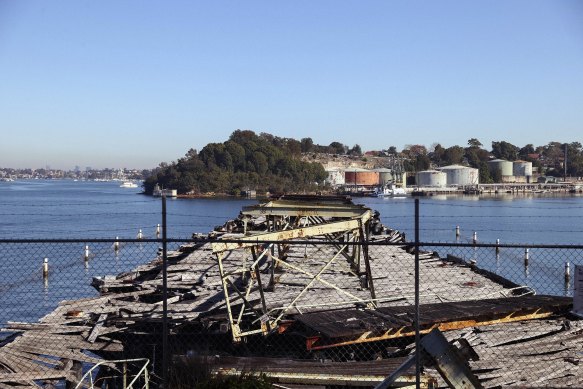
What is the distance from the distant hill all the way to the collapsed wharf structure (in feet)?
428

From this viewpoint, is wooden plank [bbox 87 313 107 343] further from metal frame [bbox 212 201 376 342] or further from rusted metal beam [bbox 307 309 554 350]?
rusted metal beam [bbox 307 309 554 350]

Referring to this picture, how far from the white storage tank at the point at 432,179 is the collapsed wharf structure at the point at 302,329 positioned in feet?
567

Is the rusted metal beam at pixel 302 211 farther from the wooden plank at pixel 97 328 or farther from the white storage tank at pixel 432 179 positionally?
the white storage tank at pixel 432 179

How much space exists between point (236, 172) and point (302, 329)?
15447cm

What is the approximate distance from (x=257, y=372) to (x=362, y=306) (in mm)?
7644

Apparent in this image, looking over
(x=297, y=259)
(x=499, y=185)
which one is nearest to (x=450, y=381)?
(x=297, y=259)

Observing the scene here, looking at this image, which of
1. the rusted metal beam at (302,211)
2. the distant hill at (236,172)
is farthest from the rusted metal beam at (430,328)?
the distant hill at (236,172)

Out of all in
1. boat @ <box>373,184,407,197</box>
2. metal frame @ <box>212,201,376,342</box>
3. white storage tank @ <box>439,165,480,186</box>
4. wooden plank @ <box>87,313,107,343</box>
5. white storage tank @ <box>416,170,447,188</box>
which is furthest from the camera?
white storage tank @ <box>439,165,480,186</box>

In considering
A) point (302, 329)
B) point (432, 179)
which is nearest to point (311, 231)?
point (302, 329)

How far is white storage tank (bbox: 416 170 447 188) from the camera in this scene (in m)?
191

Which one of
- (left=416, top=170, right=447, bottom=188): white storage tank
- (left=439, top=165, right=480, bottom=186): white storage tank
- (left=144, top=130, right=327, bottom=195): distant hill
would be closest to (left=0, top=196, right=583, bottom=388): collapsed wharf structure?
(left=144, top=130, right=327, bottom=195): distant hill

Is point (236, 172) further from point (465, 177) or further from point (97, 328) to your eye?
point (97, 328)

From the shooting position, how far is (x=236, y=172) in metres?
169

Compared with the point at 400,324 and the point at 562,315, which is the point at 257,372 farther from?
the point at 562,315
